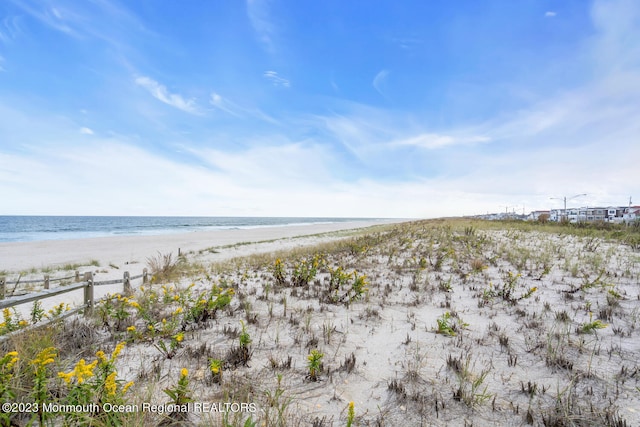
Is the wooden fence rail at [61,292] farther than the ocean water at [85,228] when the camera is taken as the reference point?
No

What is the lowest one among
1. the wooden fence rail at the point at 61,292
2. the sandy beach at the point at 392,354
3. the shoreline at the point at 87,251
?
the shoreline at the point at 87,251

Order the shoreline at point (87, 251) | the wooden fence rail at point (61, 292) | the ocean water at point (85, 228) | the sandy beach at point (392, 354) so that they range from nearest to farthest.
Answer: the sandy beach at point (392, 354), the wooden fence rail at point (61, 292), the shoreline at point (87, 251), the ocean water at point (85, 228)

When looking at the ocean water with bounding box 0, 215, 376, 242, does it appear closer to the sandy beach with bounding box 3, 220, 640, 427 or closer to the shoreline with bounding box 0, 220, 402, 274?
the shoreline with bounding box 0, 220, 402, 274

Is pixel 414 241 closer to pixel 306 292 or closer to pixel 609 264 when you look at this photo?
pixel 609 264

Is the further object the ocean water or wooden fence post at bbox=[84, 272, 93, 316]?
the ocean water

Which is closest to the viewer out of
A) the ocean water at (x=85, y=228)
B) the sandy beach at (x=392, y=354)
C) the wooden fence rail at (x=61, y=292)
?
the sandy beach at (x=392, y=354)

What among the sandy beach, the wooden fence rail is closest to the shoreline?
the wooden fence rail

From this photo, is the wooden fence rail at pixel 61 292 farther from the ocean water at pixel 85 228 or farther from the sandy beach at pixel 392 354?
the ocean water at pixel 85 228

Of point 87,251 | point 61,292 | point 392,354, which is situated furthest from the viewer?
point 87,251

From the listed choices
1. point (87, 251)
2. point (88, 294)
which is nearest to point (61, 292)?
point (88, 294)

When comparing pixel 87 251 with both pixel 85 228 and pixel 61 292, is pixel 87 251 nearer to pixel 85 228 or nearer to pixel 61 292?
→ pixel 61 292

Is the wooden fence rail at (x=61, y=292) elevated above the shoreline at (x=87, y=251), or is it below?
above

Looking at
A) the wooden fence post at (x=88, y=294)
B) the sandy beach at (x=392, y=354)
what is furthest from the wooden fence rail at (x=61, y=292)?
the sandy beach at (x=392, y=354)

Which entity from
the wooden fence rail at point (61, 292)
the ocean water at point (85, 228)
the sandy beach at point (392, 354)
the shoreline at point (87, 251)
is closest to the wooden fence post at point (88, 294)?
the wooden fence rail at point (61, 292)
